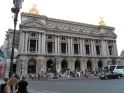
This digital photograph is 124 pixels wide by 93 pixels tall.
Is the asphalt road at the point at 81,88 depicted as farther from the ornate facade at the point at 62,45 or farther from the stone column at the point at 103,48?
the stone column at the point at 103,48

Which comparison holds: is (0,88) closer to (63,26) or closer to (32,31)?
(32,31)

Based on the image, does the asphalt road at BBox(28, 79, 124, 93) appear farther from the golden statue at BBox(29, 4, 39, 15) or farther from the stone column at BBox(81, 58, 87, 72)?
the golden statue at BBox(29, 4, 39, 15)

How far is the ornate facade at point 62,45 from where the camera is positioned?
164ft

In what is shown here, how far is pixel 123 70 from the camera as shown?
39.7 meters

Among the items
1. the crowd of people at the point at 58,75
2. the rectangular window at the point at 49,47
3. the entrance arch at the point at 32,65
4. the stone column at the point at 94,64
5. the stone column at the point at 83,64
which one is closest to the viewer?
the crowd of people at the point at 58,75

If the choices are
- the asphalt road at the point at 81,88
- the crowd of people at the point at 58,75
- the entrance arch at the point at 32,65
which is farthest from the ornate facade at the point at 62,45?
the asphalt road at the point at 81,88

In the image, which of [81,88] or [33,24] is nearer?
[81,88]

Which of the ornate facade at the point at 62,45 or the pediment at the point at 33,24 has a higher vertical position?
the pediment at the point at 33,24

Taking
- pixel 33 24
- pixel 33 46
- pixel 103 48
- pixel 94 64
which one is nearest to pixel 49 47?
pixel 33 46

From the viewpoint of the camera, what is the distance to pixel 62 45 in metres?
58.2

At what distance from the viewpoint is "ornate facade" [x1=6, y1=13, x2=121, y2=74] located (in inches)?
1973

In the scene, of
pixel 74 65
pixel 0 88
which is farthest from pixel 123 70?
pixel 0 88

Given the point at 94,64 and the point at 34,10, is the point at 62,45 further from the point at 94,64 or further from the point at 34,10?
the point at 34,10

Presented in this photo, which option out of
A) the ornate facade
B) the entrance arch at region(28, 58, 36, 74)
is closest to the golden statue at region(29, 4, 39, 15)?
the ornate facade
